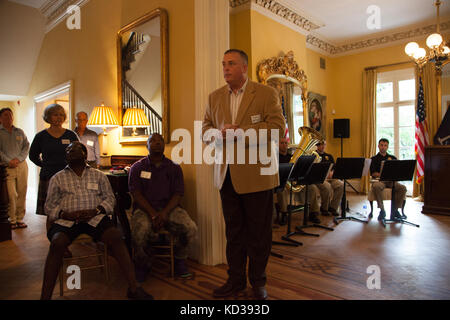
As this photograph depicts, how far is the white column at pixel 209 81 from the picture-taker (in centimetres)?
291

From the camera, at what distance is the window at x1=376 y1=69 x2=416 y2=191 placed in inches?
290

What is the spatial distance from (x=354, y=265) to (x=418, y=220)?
8.89 feet

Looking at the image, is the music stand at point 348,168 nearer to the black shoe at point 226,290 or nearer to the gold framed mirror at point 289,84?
the gold framed mirror at point 289,84

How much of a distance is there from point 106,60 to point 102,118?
1055 millimetres

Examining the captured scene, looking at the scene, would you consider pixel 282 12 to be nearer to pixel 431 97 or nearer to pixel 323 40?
pixel 323 40

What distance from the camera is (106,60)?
455 centimetres

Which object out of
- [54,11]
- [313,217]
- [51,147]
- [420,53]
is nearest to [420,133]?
[420,53]

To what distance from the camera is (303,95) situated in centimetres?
689

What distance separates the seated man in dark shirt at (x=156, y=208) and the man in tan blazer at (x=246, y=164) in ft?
1.89

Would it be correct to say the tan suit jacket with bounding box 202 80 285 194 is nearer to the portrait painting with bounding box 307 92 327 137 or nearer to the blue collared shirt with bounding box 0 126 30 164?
the blue collared shirt with bounding box 0 126 30 164

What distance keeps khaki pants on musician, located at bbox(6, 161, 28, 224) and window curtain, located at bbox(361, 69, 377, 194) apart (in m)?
7.18

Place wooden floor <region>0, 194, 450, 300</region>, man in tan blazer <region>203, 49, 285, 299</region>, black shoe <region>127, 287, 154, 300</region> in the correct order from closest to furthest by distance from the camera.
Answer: man in tan blazer <region>203, 49, 285, 299</region> < black shoe <region>127, 287, 154, 300</region> < wooden floor <region>0, 194, 450, 300</region>

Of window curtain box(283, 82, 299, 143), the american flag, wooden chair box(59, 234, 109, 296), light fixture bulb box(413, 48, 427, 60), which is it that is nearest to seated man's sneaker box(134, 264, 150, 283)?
wooden chair box(59, 234, 109, 296)
